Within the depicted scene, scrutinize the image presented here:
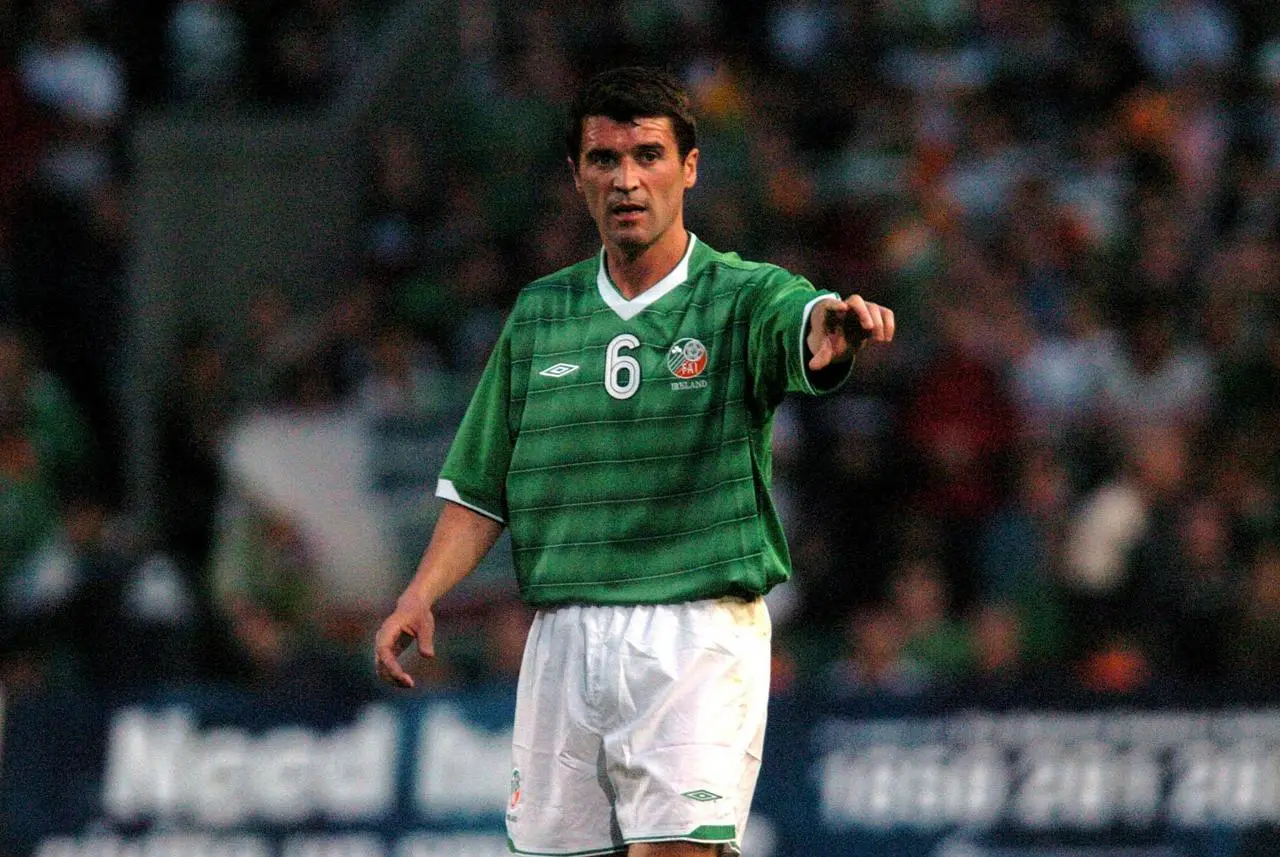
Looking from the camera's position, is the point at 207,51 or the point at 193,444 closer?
the point at 193,444

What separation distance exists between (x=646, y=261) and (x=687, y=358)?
23cm

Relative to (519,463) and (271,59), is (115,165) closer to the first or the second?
(271,59)

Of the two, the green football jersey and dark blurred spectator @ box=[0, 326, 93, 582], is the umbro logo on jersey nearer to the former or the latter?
the green football jersey

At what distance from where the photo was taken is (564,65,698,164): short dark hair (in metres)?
4.69

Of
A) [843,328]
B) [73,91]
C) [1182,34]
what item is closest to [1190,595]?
[1182,34]

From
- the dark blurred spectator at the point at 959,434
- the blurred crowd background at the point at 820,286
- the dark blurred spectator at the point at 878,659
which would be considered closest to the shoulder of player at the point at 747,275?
the blurred crowd background at the point at 820,286

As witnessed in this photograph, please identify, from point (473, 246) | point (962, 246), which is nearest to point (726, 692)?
point (962, 246)

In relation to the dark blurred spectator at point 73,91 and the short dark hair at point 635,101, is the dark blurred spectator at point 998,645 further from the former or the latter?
the dark blurred spectator at point 73,91

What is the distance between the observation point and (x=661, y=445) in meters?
4.72

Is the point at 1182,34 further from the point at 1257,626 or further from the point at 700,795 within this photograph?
the point at 700,795

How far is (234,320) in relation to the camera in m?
12.3

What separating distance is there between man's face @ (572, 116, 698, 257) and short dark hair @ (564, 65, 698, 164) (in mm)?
15

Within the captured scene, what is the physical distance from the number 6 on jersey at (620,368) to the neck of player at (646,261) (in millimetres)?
107

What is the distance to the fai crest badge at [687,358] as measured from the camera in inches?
186
